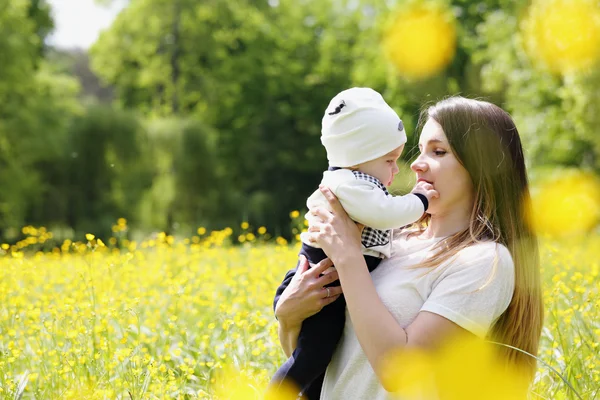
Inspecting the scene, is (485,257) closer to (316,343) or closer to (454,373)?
(454,373)

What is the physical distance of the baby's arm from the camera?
234 centimetres

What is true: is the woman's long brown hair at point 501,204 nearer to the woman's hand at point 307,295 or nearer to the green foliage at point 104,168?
the woman's hand at point 307,295

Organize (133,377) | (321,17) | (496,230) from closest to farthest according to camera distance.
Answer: (496,230) < (133,377) < (321,17)

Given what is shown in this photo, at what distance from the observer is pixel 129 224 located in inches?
790

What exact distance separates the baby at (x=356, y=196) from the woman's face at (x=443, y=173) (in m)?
0.06

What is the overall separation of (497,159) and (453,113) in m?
0.21

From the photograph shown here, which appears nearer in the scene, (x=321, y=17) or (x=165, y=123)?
(x=165, y=123)

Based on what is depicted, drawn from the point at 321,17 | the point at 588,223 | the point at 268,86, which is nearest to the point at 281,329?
the point at 588,223

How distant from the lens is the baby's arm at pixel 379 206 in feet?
7.68

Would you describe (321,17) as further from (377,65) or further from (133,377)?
(133,377)

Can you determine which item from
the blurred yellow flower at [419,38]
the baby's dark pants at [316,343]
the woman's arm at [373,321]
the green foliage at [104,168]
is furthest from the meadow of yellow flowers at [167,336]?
the blurred yellow flower at [419,38]

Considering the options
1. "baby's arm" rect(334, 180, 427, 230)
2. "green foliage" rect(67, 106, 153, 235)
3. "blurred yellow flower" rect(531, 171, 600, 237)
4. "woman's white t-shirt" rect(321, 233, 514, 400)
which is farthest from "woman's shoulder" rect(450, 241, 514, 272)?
"green foliage" rect(67, 106, 153, 235)

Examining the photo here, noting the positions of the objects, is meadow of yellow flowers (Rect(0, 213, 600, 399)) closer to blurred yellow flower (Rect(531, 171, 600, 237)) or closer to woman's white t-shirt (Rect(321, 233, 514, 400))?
woman's white t-shirt (Rect(321, 233, 514, 400))

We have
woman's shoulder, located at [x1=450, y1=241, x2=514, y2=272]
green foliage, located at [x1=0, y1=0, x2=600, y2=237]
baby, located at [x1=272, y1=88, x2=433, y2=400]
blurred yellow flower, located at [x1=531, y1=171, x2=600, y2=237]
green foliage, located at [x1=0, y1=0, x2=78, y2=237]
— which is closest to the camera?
woman's shoulder, located at [x1=450, y1=241, x2=514, y2=272]
